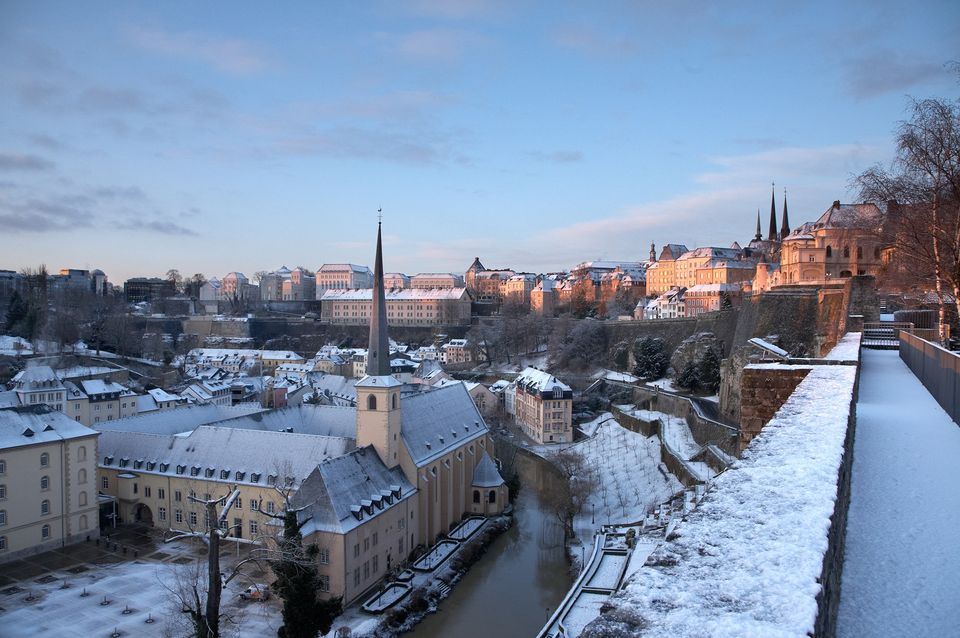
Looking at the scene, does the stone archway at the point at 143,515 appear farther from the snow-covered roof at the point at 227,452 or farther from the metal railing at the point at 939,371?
the metal railing at the point at 939,371

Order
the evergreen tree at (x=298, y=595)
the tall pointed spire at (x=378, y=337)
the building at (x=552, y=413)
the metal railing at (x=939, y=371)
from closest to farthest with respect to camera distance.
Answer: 1. the metal railing at (x=939, y=371)
2. the evergreen tree at (x=298, y=595)
3. the tall pointed spire at (x=378, y=337)
4. the building at (x=552, y=413)

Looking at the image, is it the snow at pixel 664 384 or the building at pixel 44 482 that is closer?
the building at pixel 44 482

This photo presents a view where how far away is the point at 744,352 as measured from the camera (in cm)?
3734

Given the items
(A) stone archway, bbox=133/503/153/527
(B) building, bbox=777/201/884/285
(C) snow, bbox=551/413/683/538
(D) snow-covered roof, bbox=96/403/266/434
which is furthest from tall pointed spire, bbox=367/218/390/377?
(B) building, bbox=777/201/884/285

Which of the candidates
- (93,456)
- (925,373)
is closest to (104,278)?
(93,456)

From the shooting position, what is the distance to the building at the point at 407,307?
103 meters

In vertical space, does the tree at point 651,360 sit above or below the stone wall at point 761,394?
below

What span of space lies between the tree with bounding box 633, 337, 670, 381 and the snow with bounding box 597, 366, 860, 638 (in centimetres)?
5156

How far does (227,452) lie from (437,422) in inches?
375

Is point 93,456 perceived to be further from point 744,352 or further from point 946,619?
point 744,352

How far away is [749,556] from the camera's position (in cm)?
329

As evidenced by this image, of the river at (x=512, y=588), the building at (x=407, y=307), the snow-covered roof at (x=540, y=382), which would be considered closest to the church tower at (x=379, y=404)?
the river at (x=512, y=588)

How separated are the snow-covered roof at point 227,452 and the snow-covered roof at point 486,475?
29.3ft

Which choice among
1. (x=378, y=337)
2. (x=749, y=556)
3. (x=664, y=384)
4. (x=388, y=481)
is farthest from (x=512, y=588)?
(x=664, y=384)
